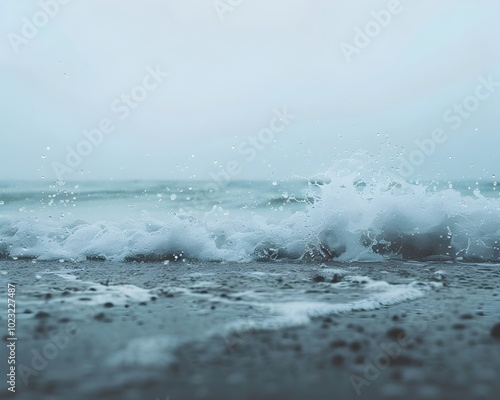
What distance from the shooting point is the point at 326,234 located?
330 inches

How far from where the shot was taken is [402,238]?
8.43 metres

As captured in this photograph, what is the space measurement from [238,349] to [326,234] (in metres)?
5.52

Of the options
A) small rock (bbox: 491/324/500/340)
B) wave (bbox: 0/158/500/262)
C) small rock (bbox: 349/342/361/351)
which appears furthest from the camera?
wave (bbox: 0/158/500/262)

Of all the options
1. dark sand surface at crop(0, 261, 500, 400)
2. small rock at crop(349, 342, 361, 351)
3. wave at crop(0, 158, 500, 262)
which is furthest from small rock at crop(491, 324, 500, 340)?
wave at crop(0, 158, 500, 262)

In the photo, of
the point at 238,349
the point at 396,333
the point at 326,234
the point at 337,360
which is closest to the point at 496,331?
the point at 396,333

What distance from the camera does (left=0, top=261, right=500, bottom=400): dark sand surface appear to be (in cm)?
246

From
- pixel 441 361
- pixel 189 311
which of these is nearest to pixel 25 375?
pixel 189 311

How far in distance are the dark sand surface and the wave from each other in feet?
9.86

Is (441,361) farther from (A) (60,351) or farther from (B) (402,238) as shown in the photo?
(B) (402,238)

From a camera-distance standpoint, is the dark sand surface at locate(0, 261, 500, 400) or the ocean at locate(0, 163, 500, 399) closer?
the dark sand surface at locate(0, 261, 500, 400)

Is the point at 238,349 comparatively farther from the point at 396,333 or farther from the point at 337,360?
the point at 396,333

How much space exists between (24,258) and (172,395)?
6.49 m

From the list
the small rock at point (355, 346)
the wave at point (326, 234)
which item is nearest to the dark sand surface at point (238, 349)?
the small rock at point (355, 346)

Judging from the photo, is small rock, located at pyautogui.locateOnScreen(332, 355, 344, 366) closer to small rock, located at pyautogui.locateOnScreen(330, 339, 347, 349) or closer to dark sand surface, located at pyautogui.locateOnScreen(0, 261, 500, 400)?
dark sand surface, located at pyautogui.locateOnScreen(0, 261, 500, 400)
